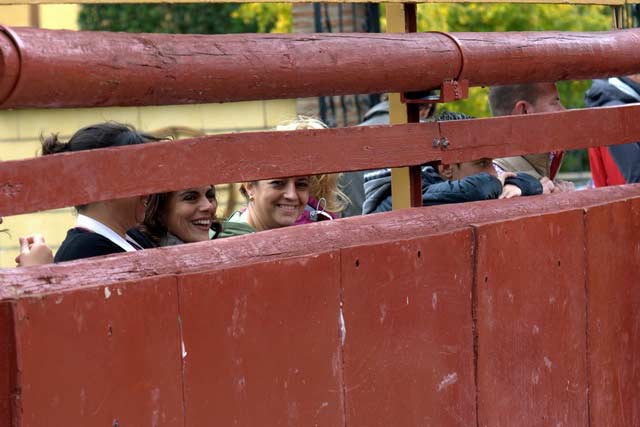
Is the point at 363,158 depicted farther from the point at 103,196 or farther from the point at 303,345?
the point at 103,196

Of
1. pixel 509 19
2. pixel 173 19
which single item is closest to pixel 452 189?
pixel 509 19

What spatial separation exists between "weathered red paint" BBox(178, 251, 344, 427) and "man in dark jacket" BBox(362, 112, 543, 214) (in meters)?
1.14

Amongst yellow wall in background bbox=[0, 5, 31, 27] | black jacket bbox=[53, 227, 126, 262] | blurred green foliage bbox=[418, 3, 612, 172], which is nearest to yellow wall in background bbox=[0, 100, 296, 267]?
black jacket bbox=[53, 227, 126, 262]

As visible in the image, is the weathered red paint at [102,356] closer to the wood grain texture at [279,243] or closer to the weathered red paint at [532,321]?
the wood grain texture at [279,243]

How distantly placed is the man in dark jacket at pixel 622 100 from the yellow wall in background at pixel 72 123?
2569 millimetres

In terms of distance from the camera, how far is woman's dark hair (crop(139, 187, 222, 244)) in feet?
13.3

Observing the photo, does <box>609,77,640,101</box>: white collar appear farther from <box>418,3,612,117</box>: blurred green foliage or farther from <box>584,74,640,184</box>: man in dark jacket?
<box>418,3,612,117</box>: blurred green foliage

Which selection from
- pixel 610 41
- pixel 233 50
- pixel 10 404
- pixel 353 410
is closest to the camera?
pixel 10 404

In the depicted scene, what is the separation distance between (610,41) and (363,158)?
139 cm

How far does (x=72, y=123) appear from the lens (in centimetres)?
908

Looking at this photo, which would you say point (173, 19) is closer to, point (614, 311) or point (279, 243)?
point (614, 311)

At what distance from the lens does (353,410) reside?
3.34 m

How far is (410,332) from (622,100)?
338cm

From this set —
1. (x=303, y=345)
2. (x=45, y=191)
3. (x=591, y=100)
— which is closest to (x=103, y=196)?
(x=45, y=191)
